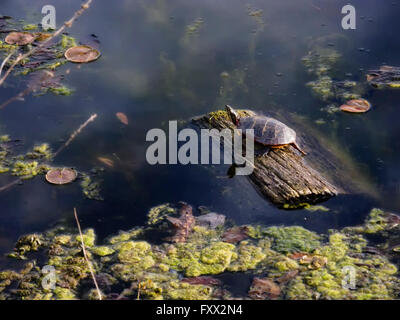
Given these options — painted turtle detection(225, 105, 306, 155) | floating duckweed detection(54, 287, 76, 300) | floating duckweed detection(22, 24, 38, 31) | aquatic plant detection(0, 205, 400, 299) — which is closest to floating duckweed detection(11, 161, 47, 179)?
aquatic plant detection(0, 205, 400, 299)

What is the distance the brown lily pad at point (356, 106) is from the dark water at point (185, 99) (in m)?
0.11

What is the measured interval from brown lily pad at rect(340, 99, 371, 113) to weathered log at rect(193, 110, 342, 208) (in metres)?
1.22

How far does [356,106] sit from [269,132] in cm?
154

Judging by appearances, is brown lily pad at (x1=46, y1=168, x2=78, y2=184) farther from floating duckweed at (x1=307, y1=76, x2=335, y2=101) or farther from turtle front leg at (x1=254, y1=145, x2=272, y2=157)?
floating duckweed at (x1=307, y1=76, x2=335, y2=101)

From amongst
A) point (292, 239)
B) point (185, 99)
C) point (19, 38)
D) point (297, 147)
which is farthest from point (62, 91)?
point (292, 239)

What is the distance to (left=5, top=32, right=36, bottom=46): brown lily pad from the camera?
20.4 ft

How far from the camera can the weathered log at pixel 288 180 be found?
13.3ft

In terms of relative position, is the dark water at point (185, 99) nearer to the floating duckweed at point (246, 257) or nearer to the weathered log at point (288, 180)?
the weathered log at point (288, 180)

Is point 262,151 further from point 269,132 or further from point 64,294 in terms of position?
point 64,294

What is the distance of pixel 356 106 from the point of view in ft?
17.4
